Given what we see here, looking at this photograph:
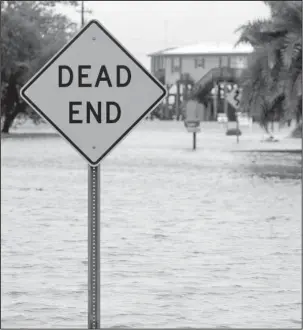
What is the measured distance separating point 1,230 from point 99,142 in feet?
22.9

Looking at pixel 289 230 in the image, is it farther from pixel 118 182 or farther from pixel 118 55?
pixel 118 182

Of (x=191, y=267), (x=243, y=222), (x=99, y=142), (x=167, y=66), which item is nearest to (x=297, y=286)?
(x=191, y=267)

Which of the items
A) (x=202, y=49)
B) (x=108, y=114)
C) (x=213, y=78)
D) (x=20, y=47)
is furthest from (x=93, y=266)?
(x=202, y=49)

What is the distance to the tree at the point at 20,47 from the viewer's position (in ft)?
206

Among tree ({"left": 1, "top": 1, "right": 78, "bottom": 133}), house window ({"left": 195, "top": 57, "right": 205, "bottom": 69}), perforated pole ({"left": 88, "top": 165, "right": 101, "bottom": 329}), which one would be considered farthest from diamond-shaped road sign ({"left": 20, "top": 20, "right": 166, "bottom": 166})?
house window ({"left": 195, "top": 57, "right": 205, "bottom": 69})

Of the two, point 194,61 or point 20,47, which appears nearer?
point 20,47

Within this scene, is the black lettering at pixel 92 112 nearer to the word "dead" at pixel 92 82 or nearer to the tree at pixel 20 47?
the word "dead" at pixel 92 82

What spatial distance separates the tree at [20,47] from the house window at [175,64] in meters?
72.4

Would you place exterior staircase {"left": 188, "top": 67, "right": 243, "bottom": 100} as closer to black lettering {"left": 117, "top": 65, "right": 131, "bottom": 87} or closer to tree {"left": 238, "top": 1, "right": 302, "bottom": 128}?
tree {"left": 238, "top": 1, "right": 302, "bottom": 128}

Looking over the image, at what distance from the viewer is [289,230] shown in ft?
47.3

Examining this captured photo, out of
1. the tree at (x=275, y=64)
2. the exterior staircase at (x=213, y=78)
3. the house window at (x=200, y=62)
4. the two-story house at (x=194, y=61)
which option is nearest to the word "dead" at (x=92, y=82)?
the tree at (x=275, y=64)

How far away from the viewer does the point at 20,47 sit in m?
63.8

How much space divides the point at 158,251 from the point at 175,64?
130 m

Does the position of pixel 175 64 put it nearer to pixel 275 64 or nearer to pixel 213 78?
pixel 213 78
